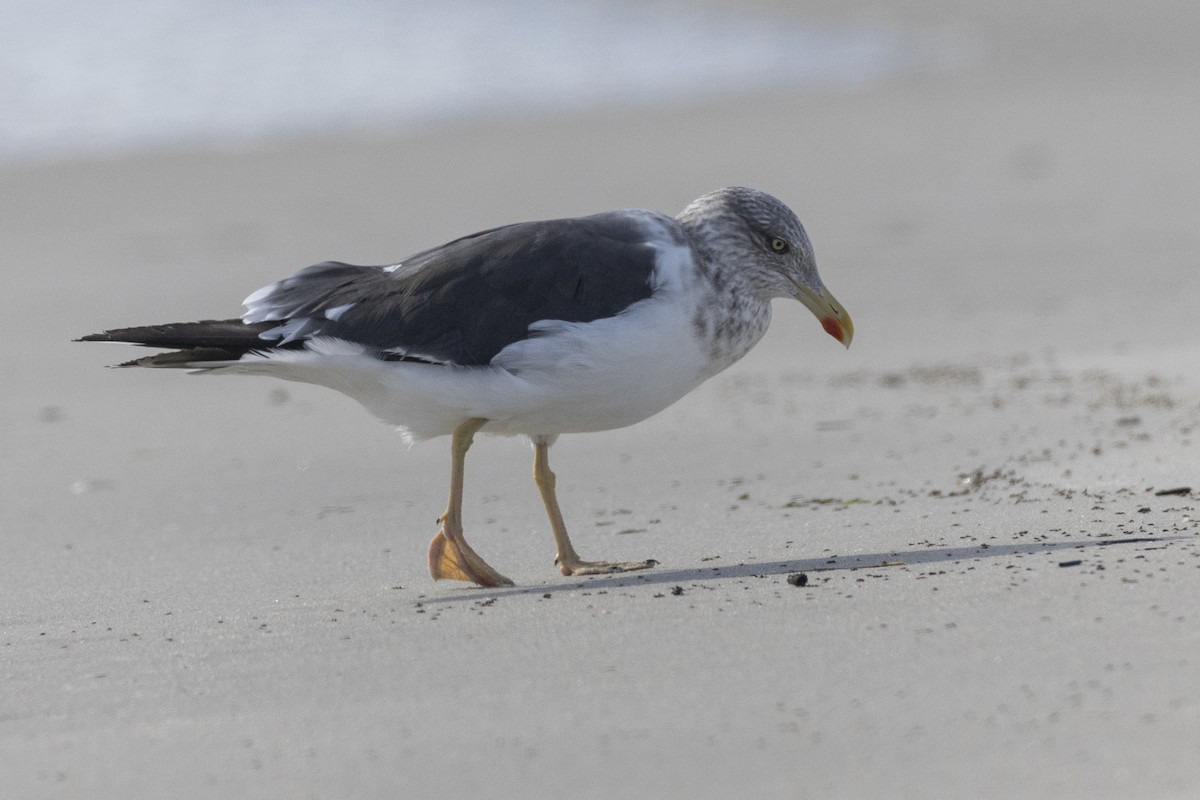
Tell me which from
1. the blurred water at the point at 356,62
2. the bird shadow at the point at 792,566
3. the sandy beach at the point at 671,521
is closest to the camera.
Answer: the sandy beach at the point at 671,521

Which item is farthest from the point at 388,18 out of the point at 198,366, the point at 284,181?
the point at 198,366

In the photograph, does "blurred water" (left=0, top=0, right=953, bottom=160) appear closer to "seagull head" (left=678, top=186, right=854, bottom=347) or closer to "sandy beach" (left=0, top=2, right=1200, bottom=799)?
"sandy beach" (left=0, top=2, right=1200, bottom=799)

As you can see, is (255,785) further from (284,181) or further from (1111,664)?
(284,181)

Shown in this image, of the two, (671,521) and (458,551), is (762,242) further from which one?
(458,551)

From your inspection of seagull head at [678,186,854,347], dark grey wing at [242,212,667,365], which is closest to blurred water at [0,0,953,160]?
dark grey wing at [242,212,667,365]

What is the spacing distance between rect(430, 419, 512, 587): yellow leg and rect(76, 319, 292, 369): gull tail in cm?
59

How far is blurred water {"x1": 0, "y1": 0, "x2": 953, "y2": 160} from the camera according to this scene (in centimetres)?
1534

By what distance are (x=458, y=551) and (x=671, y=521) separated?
987 mm

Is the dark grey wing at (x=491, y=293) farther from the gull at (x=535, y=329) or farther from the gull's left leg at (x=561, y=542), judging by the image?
the gull's left leg at (x=561, y=542)

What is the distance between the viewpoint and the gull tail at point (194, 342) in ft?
17.4

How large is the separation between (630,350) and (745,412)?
250 cm

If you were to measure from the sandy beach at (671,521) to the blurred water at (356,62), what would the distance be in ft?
8.07

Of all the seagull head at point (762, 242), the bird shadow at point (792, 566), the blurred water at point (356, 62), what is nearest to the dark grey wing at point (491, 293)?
the seagull head at point (762, 242)

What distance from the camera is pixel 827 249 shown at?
10.4 metres
